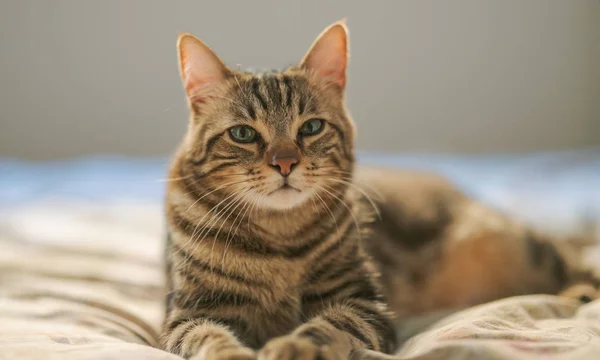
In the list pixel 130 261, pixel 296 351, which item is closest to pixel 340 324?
pixel 296 351

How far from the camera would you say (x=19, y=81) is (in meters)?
4.24

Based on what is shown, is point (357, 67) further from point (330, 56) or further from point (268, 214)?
point (268, 214)

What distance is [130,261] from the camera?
2.09 m

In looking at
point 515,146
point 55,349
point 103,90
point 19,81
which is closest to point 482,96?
point 515,146

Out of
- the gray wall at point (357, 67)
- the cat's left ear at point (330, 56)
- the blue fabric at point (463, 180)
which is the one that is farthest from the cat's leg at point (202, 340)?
the gray wall at point (357, 67)

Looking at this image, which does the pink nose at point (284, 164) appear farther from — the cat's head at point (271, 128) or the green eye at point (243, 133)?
the green eye at point (243, 133)

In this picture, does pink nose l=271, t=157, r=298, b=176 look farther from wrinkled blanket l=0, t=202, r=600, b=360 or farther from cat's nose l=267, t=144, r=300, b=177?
wrinkled blanket l=0, t=202, r=600, b=360

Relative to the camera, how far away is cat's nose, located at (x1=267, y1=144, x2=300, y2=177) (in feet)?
4.16

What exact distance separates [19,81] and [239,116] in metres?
3.52

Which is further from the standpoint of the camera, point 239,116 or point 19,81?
point 19,81

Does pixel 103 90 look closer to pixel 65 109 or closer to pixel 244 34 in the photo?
pixel 65 109

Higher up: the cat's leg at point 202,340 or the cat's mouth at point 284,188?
the cat's mouth at point 284,188

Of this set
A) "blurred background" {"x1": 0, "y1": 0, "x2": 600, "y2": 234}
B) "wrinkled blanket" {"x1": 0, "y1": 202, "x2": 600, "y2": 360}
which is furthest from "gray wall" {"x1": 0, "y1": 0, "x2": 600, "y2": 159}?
"wrinkled blanket" {"x1": 0, "y1": 202, "x2": 600, "y2": 360}

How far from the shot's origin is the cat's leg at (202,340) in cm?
104
